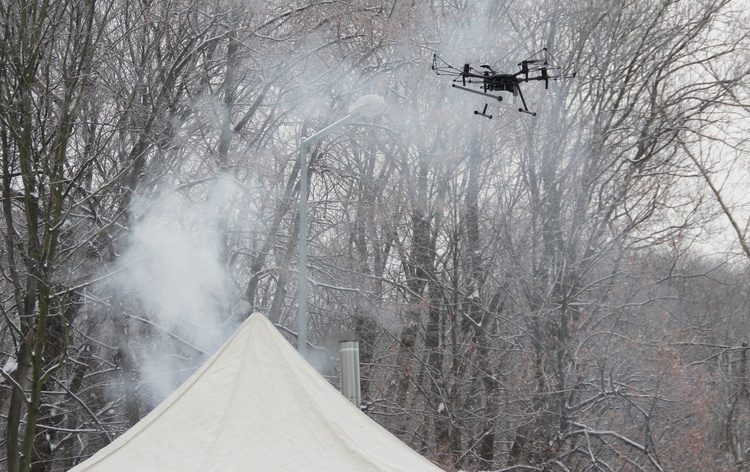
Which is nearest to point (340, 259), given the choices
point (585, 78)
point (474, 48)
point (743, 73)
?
point (474, 48)

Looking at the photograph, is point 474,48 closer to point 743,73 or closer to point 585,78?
point 585,78

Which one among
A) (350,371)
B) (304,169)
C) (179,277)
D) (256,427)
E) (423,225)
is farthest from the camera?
(423,225)


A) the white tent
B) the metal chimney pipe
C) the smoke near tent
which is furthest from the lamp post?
the smoke near tent

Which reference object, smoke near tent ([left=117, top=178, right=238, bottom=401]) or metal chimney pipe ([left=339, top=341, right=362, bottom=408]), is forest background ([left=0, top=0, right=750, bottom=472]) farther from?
metal chimney pipe ([left=339, top=341, right=362, bottom=408])

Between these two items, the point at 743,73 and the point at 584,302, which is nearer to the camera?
the point at 584,302

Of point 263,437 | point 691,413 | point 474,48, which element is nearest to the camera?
point 263,437

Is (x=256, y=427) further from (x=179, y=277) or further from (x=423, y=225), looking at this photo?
(x=423, y=225)

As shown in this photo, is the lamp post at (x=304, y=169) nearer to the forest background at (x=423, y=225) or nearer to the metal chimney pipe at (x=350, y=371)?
the metal chimney pipe at (x=350, y=371)

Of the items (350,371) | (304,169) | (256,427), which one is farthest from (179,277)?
(256,427)
